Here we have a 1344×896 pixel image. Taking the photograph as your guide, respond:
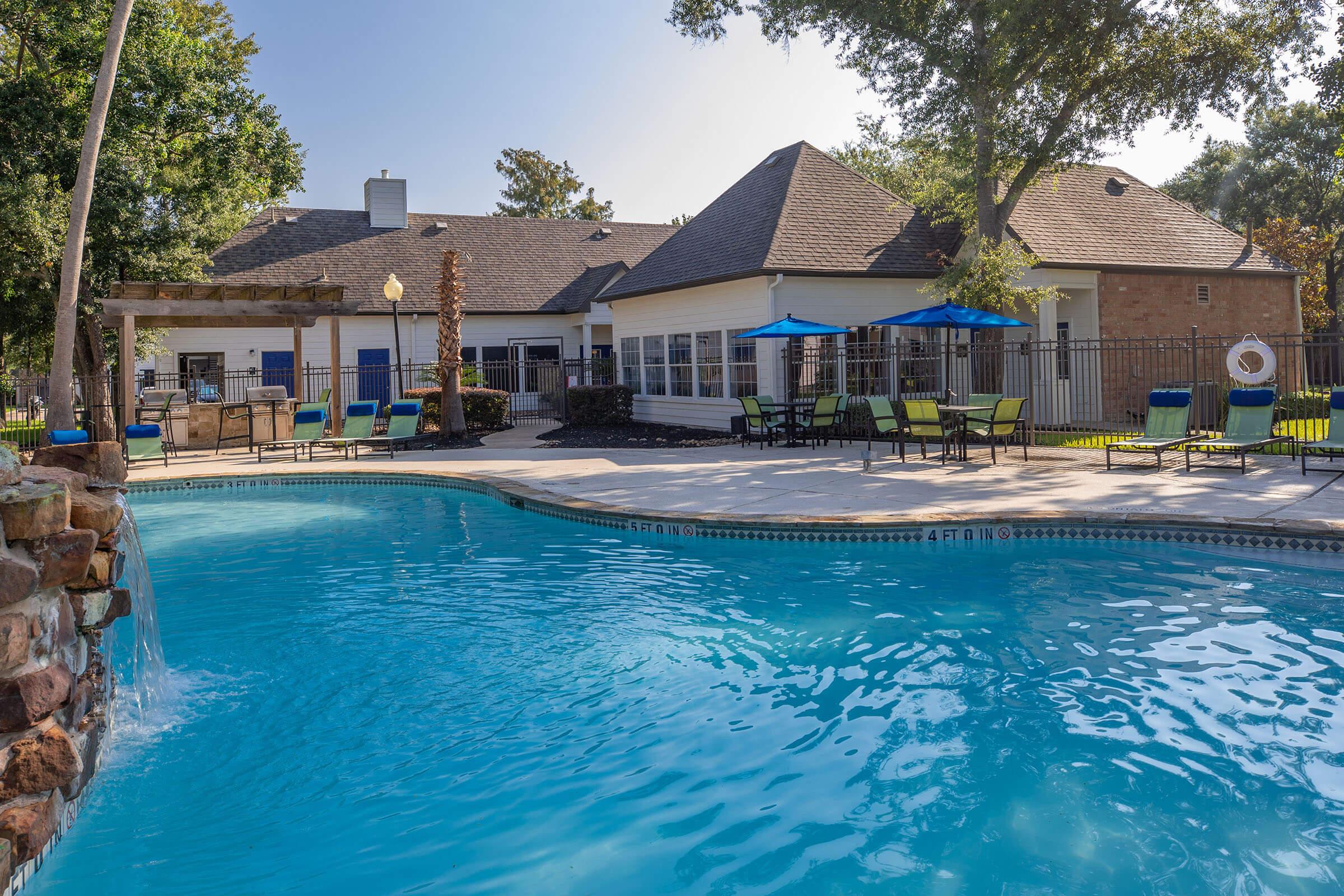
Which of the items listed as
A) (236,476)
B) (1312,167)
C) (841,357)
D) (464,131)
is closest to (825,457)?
(841,357)

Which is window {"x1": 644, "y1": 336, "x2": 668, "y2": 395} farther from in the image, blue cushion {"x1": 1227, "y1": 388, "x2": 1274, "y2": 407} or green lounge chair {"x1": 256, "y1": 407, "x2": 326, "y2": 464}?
blue cushion {"x1": 1227, "y1": 388, "x2": 1274, "y2": 407}

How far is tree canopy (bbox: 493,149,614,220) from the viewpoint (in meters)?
47.2

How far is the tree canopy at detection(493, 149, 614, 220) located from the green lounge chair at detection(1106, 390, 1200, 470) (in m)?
37.8

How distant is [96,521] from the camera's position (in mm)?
3773

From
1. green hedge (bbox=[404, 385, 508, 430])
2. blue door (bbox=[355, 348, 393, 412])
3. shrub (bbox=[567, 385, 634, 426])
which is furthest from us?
blue door (bbox=[355, 348, 393, 412])

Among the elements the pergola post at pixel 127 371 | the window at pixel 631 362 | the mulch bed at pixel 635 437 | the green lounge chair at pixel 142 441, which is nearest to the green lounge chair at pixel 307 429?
the green lounge chair at pixel 142 441

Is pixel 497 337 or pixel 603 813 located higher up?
pixel 497 337

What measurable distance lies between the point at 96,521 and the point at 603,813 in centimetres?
230

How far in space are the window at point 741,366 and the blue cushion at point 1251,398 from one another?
8778mm

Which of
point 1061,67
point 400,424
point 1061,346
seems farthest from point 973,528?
point 1061,346

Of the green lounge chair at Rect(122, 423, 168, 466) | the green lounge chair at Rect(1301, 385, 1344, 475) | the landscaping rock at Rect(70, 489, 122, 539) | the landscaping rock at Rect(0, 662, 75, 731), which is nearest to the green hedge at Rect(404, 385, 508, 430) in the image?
the green lounge chair at Rect(122, 423, 168, 466)

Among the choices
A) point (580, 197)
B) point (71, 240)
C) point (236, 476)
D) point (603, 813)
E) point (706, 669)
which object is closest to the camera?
point (603, 813)

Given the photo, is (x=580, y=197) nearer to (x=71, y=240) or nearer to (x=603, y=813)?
(x=71, y=240)

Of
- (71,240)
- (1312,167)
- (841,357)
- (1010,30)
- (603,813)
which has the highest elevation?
(1312,167)
